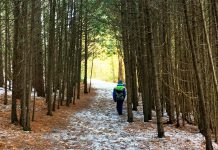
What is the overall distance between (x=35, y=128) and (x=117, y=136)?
10.4ft

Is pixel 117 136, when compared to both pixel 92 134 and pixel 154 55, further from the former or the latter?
pixel 154 55

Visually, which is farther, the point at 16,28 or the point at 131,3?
the point at 131,3

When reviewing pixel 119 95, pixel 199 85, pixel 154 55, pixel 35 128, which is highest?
pixel 154 55

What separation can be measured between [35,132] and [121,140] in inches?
123

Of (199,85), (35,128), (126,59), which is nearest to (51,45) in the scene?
(126,59)

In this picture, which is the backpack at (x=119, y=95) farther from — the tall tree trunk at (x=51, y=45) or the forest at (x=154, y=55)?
the tall tree trunk at (x=51, y=45)

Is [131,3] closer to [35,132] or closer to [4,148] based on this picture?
[35,132]

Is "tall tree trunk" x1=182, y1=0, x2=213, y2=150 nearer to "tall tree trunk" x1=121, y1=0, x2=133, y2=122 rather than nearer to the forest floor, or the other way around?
the forest floor

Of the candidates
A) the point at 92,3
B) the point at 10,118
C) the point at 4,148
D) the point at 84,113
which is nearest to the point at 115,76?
the point at 92,3

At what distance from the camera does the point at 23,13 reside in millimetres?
11781

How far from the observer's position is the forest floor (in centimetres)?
1050

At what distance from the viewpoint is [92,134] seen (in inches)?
481

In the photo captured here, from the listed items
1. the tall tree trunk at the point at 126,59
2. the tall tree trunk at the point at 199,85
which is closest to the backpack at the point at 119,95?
the tall tree trunk at the point at 126,59

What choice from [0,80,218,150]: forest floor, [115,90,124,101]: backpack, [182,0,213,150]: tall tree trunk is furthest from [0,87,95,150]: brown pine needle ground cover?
[182,0,213,150]: tall tree trunk
